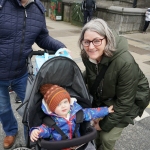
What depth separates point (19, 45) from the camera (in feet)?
6.88

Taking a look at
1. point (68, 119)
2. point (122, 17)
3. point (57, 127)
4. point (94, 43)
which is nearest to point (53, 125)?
point (57, 127)

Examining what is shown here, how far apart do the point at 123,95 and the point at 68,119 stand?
55 centimetres

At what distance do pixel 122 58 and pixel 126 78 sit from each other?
177 millimetres

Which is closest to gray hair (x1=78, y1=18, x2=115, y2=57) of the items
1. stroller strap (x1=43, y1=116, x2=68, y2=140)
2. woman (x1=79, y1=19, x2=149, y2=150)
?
woman (x1=79, y1=19, x2=149, y2=150)

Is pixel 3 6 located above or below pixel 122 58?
above

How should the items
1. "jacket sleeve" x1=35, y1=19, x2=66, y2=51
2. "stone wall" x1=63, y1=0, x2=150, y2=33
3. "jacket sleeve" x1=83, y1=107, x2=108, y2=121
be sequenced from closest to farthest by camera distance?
"jacket sleeve" x1=83, y1=107, x2=108, y2=121
"jacket sleeve" x1=35, y1=19, x2=66, y2=51
"stone wall" x1=63, y1=0, x2=150, y2=33

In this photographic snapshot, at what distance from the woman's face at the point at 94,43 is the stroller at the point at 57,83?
310 millimetres

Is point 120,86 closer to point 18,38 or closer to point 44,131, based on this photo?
point 44,131

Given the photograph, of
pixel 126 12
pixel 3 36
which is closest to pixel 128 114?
pixel 3 36

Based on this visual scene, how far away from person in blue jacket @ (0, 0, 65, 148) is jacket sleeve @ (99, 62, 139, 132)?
901mm

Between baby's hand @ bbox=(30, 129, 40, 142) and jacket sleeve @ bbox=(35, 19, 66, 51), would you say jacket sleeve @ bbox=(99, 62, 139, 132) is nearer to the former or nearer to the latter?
baby's hand @ bbox=(30, 129, 40, 142)

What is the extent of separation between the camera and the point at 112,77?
1.83 meters

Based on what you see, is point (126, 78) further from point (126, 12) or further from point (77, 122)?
point (126, 12)

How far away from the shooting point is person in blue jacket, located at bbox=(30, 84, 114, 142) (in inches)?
70.7
